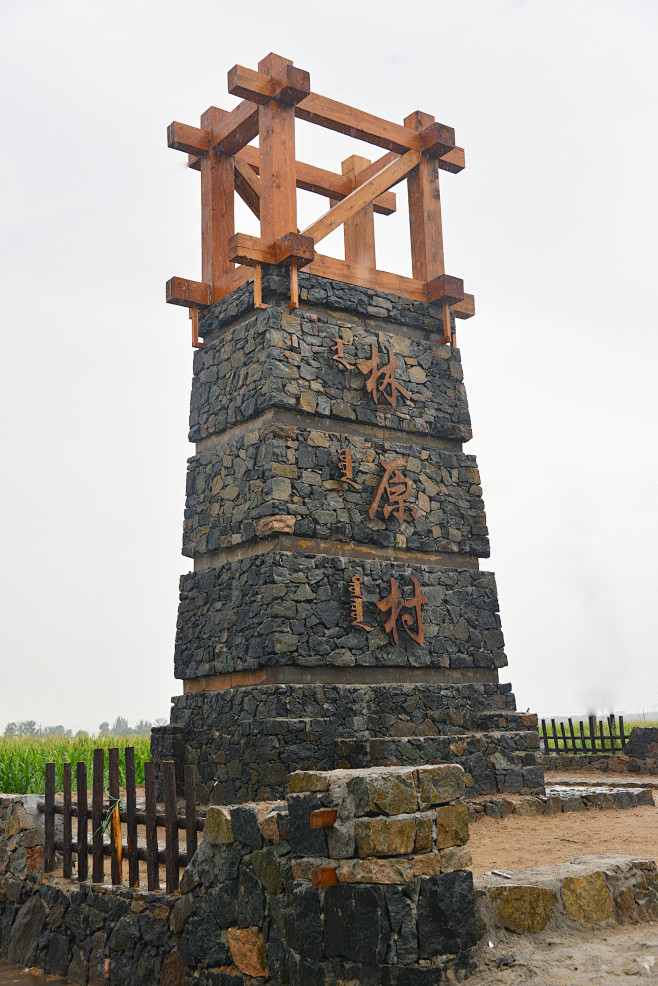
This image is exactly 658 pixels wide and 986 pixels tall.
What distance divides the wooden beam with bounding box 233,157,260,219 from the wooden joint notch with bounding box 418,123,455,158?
2.36 m

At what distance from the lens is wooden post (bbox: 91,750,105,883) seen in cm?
813

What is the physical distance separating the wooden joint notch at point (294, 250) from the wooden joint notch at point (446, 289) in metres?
2.13

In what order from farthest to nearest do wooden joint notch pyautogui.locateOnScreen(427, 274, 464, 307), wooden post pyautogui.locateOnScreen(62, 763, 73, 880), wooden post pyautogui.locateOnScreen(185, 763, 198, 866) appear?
wooden joint notch pyautogui.locateOnScreen(427, 274, 464, 307), wooden post pyautogui.locateOnScreen(62, 763, 73, 880), wooden post pyautogui.locateOnScreen(185, 763, 198, 866)

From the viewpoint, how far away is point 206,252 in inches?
504

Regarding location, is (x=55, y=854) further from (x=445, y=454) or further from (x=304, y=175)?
(x=304, y=175)

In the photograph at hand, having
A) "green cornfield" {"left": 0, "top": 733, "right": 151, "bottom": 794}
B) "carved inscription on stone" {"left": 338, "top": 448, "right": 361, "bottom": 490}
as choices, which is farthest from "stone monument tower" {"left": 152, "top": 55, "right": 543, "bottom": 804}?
"green cornfield" {"left": 0, "top": 733, "right": 151, "bottom": 794}

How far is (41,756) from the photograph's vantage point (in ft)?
44.7

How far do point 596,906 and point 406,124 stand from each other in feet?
34.6

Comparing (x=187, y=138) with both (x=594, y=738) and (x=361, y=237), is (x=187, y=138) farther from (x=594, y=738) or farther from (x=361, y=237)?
(x=594, y=738)

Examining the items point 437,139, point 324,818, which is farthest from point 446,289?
point 324,818

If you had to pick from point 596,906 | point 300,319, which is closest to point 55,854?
point 596,906

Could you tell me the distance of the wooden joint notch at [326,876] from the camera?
514cm

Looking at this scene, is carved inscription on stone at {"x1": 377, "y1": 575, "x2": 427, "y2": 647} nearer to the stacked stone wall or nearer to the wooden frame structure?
the wooden frame structure

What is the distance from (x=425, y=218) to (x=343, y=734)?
6.96m
